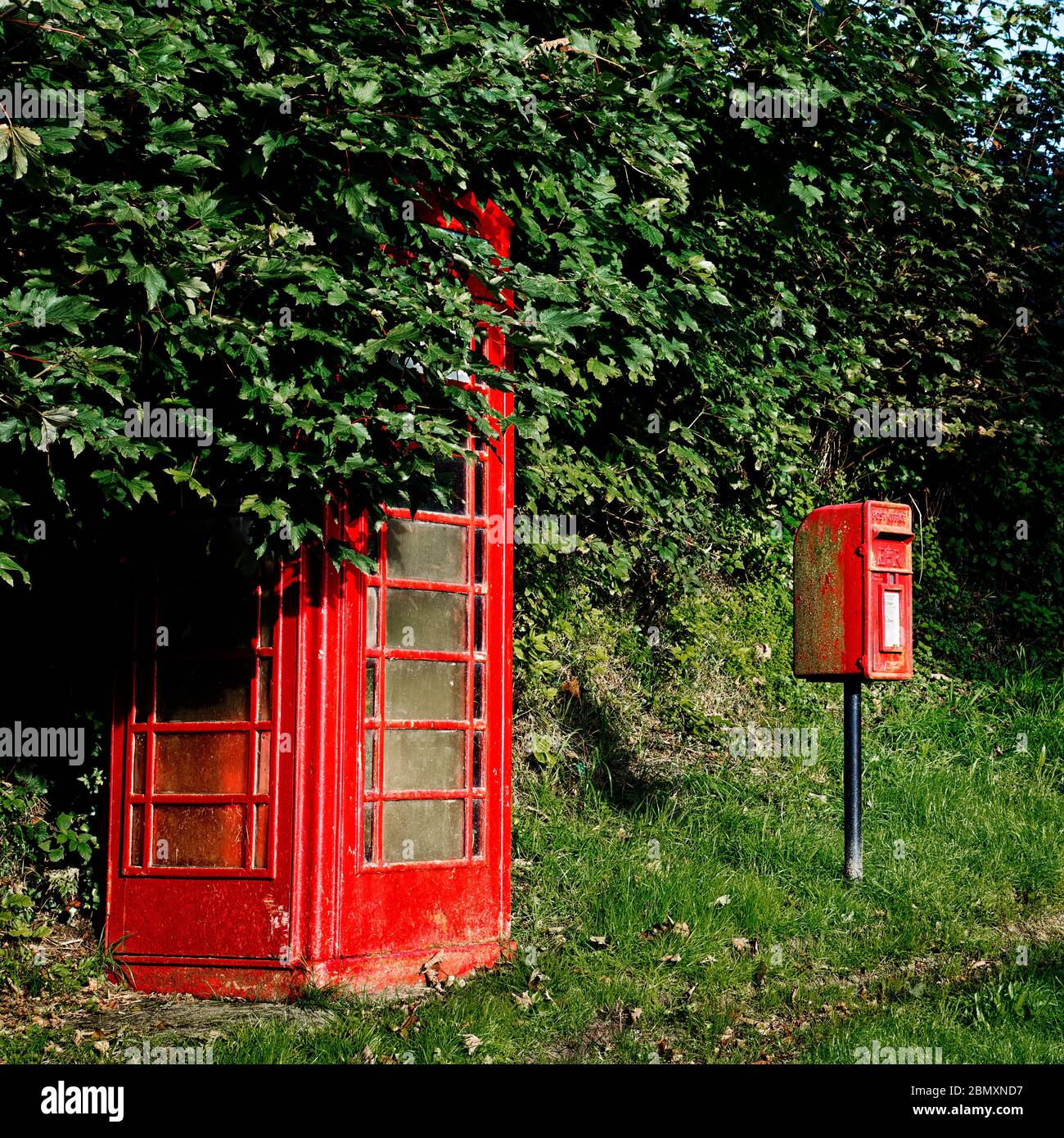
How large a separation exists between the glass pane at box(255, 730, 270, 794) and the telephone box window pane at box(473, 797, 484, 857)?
105 cm

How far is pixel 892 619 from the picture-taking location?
6.81 m

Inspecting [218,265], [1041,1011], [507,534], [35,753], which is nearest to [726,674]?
[507,534]

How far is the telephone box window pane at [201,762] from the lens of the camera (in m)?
5.98

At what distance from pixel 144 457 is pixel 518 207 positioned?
7.77 ft

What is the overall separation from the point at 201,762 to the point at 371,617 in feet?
3.49

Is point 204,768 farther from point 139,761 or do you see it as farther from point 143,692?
point 143,692

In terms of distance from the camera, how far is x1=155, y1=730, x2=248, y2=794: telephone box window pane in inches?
236

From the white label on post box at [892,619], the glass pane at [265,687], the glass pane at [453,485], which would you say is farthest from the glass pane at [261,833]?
the white label on post box at [892,619]

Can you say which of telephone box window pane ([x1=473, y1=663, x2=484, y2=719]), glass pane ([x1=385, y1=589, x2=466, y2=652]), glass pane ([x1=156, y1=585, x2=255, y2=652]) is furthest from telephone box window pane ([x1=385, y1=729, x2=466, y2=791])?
glass pane ([x1=156, y1=585, x2=255, y2=652])

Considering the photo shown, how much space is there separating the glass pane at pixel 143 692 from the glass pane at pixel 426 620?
4.04ft

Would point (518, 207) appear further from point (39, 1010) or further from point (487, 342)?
Result: point (39, 1010)

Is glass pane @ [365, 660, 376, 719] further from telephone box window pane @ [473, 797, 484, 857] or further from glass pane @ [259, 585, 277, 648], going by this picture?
telephone box window pane @ [473, 797, 484, 857]

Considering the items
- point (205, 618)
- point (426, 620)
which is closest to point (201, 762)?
point (205, 618)

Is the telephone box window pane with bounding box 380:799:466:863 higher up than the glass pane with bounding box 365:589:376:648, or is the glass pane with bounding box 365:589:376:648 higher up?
the glass pane with bounding box 365:589:376:648
